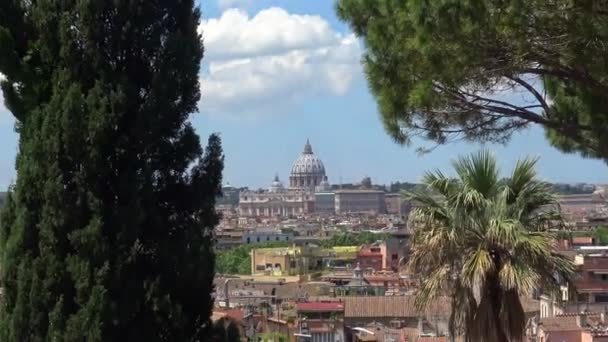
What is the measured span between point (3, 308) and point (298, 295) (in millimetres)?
37254

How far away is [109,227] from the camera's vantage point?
6.26 metres

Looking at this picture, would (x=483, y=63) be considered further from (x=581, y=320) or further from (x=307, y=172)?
(x=307, y=172)

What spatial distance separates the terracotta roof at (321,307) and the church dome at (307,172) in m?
140

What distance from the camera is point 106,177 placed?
6.33 meters

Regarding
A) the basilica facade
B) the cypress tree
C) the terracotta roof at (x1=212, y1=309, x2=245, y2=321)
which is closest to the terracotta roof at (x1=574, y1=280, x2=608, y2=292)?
the terracotta roof at (x1=212, y1=309, x2=245, y2=321)

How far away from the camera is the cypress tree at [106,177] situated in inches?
244

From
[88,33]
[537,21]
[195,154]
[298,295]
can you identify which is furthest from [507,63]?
[298,295]

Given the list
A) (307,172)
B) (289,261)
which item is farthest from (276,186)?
(289,261)

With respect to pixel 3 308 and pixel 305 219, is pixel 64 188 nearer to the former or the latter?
pixel 3 308

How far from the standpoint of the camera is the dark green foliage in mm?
6383

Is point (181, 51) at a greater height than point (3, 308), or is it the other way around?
point (181, 51)

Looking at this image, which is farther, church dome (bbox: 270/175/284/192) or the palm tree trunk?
church dome (bbox: 270/175/284/192)

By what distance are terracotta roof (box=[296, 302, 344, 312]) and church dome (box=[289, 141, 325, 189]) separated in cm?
14004

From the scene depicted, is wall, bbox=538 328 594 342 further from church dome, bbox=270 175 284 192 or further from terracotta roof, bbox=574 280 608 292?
church dome, bbox=270 175 284 192
